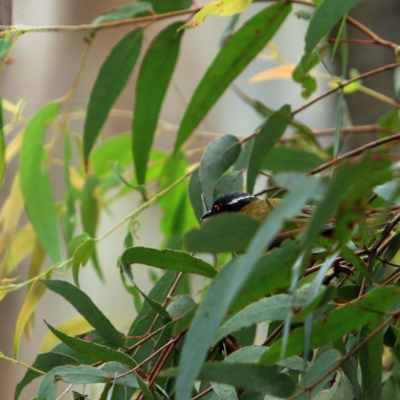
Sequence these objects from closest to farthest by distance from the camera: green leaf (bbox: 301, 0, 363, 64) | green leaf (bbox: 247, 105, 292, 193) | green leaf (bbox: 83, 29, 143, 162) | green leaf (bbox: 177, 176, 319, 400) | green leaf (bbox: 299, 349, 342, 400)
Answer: green leaf (bbox: 177, 176, 319, 400)
green leaf (bbox: 299, 349, 342, 400)
green leaf (bbox: 301, 0, 363, 64)
green leaf (bbox: 247, 105, 292, 193)
green leaf (bbox: 83, 29, 143, 162)

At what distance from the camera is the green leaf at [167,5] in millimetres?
1141

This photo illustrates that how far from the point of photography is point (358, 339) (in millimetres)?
611

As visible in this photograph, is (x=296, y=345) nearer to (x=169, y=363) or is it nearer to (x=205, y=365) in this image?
(x=205, y=365)

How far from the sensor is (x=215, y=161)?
0.96 m

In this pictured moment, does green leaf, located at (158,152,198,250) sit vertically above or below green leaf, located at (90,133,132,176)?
below

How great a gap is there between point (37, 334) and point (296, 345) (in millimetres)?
1282

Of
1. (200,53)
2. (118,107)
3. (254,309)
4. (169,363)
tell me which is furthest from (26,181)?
(200,53)

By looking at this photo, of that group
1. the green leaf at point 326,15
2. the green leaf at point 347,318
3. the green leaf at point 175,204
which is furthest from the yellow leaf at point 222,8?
the green leaf at point 175,204

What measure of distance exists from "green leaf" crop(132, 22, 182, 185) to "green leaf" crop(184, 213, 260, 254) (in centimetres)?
67

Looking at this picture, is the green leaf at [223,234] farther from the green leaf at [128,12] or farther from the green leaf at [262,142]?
the green leaf at [128,12]

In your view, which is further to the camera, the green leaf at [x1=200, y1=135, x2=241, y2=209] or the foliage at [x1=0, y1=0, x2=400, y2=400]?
the green leaf at [x1=200, y1=135, x2=241, y2=209]

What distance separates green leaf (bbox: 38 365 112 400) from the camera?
1.99 feet

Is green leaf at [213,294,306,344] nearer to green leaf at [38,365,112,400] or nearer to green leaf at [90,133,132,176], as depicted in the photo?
green leaf at [38,365,112,400]

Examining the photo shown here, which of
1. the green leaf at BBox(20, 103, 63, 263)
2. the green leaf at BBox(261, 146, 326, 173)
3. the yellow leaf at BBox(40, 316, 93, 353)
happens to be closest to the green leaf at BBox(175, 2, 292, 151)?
the green leaf at BBox(261, 146, 326, 173)
